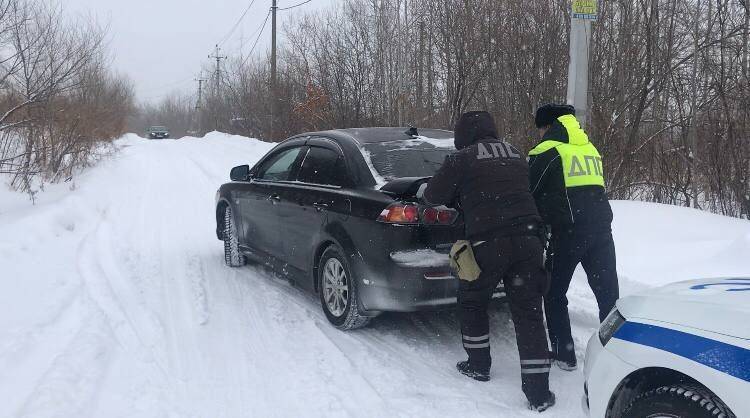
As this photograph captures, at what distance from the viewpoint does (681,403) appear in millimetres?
2201

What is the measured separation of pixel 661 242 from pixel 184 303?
515 centimetres

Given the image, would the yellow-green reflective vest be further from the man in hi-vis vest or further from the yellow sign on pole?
the yellow sign on pole

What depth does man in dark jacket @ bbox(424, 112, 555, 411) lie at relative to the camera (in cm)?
344

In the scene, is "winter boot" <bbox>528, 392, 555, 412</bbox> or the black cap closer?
A: "winter boot" <bbox>528, 392, 555, 412</bbox>

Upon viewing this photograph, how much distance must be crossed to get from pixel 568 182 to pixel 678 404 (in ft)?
5.89

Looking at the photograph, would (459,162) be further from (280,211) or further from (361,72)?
(361,72)

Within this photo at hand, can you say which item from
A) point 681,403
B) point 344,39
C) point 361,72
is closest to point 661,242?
point 681,403

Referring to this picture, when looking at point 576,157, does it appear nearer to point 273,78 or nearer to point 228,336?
point 228,336

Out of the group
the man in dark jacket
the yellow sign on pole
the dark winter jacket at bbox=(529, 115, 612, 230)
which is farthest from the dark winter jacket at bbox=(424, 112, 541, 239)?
the yellow sign on pole

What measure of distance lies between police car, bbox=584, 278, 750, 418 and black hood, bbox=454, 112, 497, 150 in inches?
53.1

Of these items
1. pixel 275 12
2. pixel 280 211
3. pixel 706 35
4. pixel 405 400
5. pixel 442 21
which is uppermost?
pixel 275 12


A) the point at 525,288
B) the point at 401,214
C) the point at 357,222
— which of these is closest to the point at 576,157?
the point at 525,288

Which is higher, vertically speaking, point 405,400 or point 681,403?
point 681,403

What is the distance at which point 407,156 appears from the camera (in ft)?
15.9
